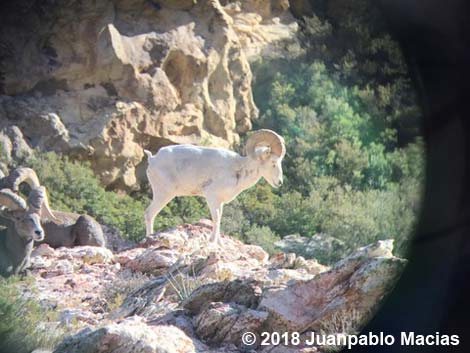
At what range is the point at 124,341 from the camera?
30.0 ft

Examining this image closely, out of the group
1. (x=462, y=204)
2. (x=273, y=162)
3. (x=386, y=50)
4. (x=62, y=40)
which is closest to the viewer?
(x=462, y=204)

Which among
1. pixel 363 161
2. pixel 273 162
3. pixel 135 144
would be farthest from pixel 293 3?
pixel 273 162

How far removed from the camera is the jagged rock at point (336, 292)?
395 inches

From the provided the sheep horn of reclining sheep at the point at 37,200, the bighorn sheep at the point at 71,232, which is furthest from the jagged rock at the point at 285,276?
the bighorn sheep at the point at 71,232

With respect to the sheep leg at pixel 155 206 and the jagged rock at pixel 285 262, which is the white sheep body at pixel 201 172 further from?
the jagged rock at pixel 285 262

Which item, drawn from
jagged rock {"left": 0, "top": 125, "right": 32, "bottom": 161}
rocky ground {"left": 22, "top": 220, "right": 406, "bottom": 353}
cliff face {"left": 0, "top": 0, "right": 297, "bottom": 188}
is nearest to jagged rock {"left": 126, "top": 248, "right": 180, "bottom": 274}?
rocky ground {"left": 22, "top": 220, "right": 406, "bottom": 353}

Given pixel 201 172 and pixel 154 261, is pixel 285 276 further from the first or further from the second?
pixel 201 172

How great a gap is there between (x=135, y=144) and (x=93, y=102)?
3.43 ft

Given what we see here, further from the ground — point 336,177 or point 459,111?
point 459,111

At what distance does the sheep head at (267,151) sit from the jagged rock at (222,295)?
3.24 m

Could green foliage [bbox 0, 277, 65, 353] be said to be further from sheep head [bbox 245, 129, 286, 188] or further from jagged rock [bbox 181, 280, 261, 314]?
sheep head [bbox 245, 129, 286, 188]

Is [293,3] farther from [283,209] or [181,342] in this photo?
[181,342]

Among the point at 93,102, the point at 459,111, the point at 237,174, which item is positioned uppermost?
the point at 459,111

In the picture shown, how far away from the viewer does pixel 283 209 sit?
1881cm
